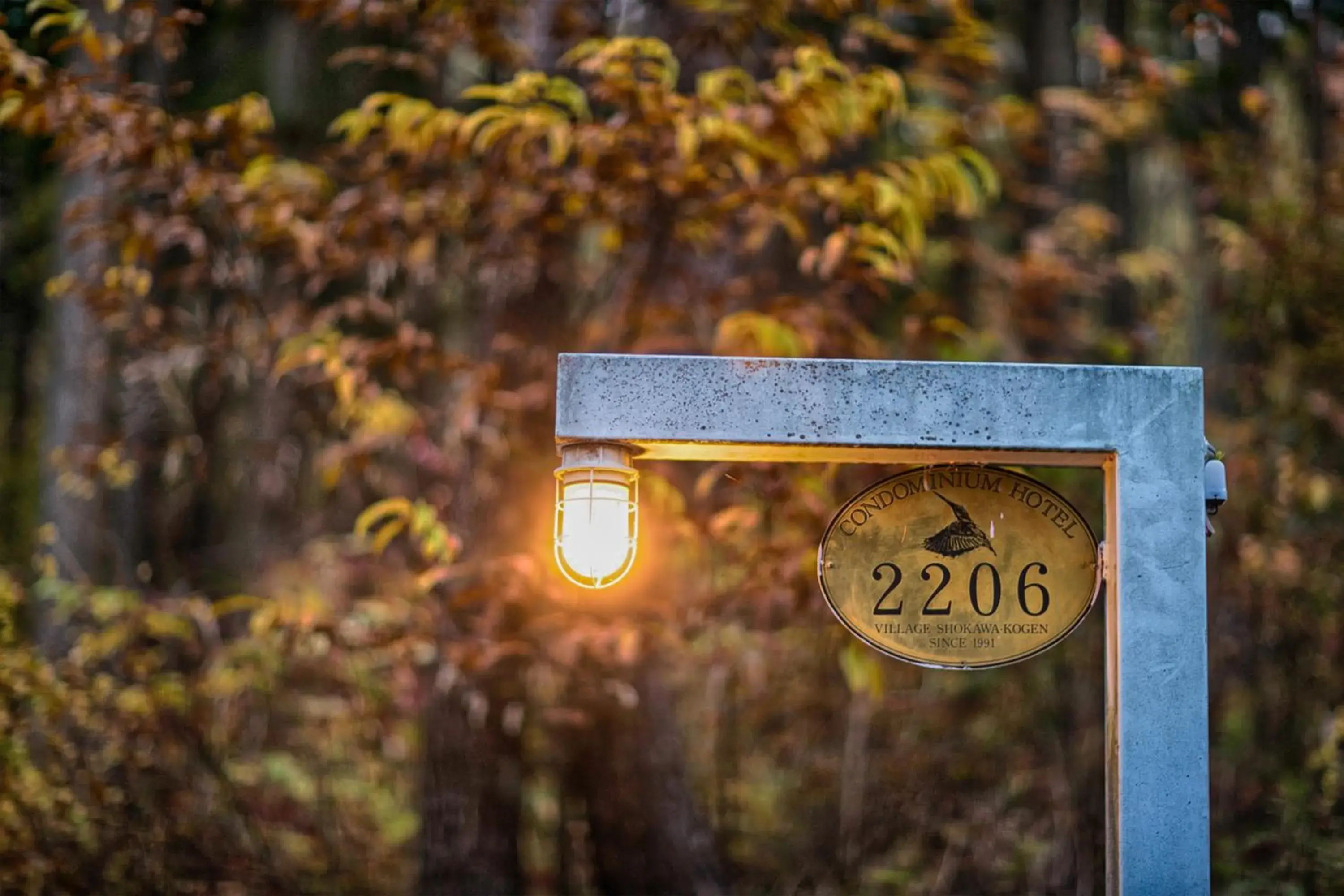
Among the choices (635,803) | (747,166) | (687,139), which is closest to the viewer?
(687,139)

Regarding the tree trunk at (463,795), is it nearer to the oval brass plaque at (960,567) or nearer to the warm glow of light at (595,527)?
the warm glow of light at (595,527)

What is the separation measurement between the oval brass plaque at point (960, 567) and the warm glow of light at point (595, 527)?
517 millimetres

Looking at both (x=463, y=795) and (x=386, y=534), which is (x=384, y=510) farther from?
(x=463, y=795)

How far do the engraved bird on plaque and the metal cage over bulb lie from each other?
0.79 m

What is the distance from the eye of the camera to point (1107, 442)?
312 cm

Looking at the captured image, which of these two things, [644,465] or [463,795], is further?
[463,795]

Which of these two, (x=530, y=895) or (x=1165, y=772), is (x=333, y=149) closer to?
(x=530, y=895)

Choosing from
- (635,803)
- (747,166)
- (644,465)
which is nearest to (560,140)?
(747,166)

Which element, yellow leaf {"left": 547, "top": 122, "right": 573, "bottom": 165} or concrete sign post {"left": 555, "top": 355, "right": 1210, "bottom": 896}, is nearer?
concrete sign post {"left": 555, "top": 355, "right": 1210, "bottom": 896}

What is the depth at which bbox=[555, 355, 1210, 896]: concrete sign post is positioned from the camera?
305 cm

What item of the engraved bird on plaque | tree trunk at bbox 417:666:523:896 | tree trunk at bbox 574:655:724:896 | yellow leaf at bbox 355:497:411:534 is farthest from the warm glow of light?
tree trunk at bbox 574:655:724:896

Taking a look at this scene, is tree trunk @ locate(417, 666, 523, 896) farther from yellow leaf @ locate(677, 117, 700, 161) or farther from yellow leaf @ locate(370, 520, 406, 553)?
yellow leaf @ locate(677, 117, 700, 161)

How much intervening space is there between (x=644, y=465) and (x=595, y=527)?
2.10m

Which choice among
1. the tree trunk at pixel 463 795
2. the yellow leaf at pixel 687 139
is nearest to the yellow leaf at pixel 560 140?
the yellow leaf at pixel 687 139
